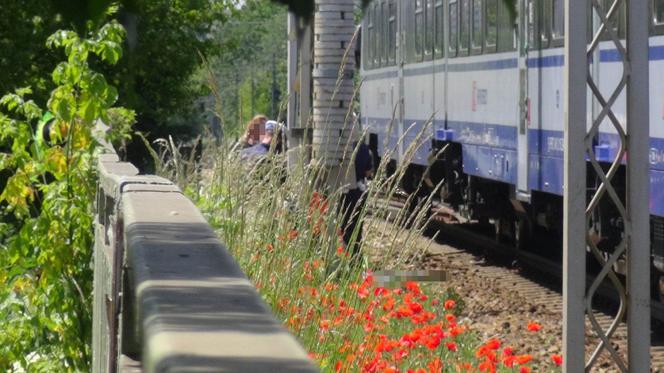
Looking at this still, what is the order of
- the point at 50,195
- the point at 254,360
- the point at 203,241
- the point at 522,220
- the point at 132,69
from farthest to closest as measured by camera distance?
1. the point at 522,220
2. the point at 50,195
3. the point at 203,241
4. the point at 132,69
5. the point at 254,360

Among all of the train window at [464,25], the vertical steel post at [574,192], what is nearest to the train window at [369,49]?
the train window at [464,25]

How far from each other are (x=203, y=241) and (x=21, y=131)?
14.0ft

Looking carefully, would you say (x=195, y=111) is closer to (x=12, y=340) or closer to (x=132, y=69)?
(x=12, y=340)

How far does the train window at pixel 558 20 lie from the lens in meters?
12.2

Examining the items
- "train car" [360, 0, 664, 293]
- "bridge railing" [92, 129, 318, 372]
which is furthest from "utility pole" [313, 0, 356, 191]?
"bridge railing" [92, 129, 318, 372]

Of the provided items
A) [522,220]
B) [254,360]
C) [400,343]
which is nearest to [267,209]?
[400,343]

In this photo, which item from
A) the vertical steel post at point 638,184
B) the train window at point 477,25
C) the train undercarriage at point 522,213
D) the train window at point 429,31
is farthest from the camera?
the train window at point 429,31

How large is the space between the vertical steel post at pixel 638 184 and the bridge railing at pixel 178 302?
233cm

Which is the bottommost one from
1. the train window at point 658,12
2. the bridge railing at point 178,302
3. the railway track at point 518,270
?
the railway track at point 518,270

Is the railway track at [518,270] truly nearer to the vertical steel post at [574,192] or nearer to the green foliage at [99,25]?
the vertical steel post at [574,192]

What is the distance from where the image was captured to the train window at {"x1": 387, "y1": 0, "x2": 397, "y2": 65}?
2025cm

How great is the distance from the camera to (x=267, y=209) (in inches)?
276

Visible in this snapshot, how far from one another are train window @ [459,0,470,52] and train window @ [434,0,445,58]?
90 cm

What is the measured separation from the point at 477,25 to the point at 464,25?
772 millimetres
